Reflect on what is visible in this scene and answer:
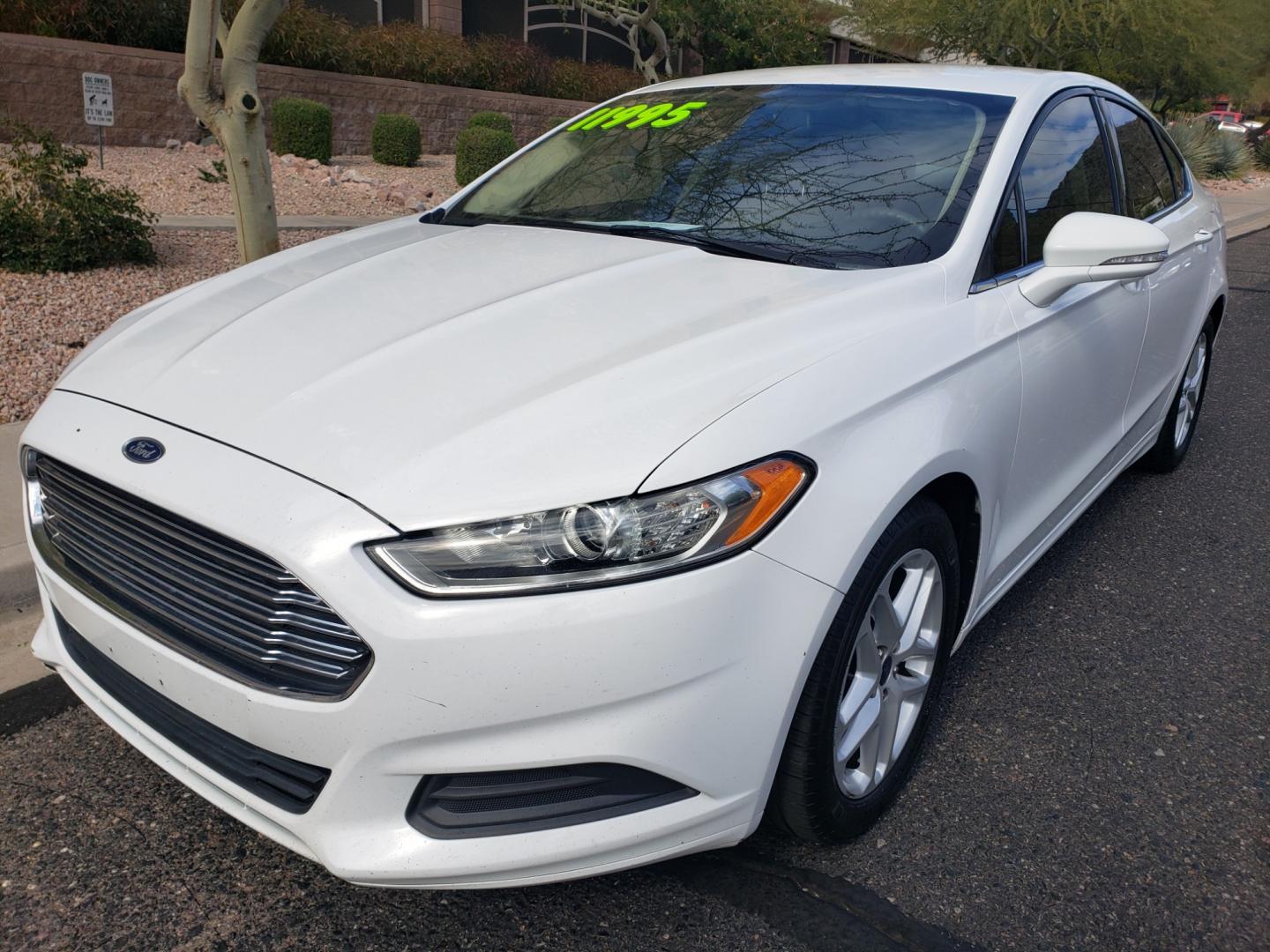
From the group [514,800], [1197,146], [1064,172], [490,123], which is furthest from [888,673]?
[1197,146]

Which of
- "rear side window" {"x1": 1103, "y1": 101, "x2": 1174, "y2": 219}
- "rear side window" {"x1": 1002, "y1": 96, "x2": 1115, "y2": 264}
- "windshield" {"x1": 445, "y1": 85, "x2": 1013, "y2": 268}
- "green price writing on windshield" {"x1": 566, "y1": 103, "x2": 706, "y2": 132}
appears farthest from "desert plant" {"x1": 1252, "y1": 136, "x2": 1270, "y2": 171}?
"windshield" {"x1": 445, "y1": 85, "x2": 1013, "y2": 268}

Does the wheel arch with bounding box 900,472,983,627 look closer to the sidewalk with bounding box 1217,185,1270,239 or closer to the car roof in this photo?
the car roof

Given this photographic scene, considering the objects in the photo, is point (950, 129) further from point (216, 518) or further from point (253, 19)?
point (253, 19)

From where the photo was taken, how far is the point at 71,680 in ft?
7.78

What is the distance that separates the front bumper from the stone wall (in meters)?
13.5

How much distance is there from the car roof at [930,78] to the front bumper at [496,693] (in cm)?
200

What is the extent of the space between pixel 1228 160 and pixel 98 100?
2420 centimetres

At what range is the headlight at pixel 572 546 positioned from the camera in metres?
1.80

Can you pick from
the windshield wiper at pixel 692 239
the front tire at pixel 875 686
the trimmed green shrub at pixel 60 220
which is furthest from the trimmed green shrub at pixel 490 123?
the front tire at pixel 875 686

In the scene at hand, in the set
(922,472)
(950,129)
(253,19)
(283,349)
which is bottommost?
(922,472)

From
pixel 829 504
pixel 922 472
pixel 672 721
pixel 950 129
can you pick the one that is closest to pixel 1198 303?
pixel 950 129

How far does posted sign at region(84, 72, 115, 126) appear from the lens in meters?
9.60

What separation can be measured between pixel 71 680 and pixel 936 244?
225 cm

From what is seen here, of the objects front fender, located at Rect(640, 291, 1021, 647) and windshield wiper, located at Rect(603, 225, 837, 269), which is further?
windshield wiper, located at Rect(603, 225, 837, 269)
